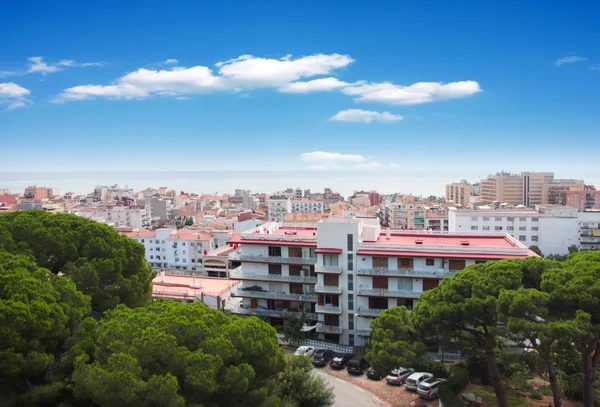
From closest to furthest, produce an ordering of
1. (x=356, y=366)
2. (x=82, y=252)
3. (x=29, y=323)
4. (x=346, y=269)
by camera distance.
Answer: (x=29, y=323) < (x=82, y=252) < (x=356, y=366) < (x=346, y=269)

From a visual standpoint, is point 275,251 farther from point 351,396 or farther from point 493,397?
point 493,397

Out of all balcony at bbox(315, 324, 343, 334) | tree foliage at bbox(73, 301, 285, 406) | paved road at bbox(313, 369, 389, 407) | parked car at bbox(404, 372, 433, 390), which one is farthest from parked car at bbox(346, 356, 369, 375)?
tree foliage at bbox(73, 301, 285, 406)


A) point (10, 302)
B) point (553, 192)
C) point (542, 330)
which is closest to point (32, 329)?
point (10, 302)

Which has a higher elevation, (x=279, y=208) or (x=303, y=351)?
(x=279, y=208)

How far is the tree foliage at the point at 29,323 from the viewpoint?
15828 mm

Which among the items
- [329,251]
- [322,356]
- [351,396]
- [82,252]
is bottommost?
[351,396]

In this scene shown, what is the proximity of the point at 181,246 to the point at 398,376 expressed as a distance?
189ft

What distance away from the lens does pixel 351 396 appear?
28094mm

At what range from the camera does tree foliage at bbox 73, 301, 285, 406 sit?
49.4 ft

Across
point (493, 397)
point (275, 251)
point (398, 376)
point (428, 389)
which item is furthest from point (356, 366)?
point (275, 251)

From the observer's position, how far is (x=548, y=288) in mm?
19906

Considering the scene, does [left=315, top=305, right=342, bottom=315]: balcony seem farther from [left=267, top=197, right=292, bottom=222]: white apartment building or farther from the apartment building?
[left=267, top=197, right=292, bottom=222]: white apartment building

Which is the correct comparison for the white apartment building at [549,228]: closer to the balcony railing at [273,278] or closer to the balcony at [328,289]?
the balcony railing at [273,278]

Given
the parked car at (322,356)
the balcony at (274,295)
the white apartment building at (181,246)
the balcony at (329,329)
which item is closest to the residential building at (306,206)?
the white apartment building at (181,246)
